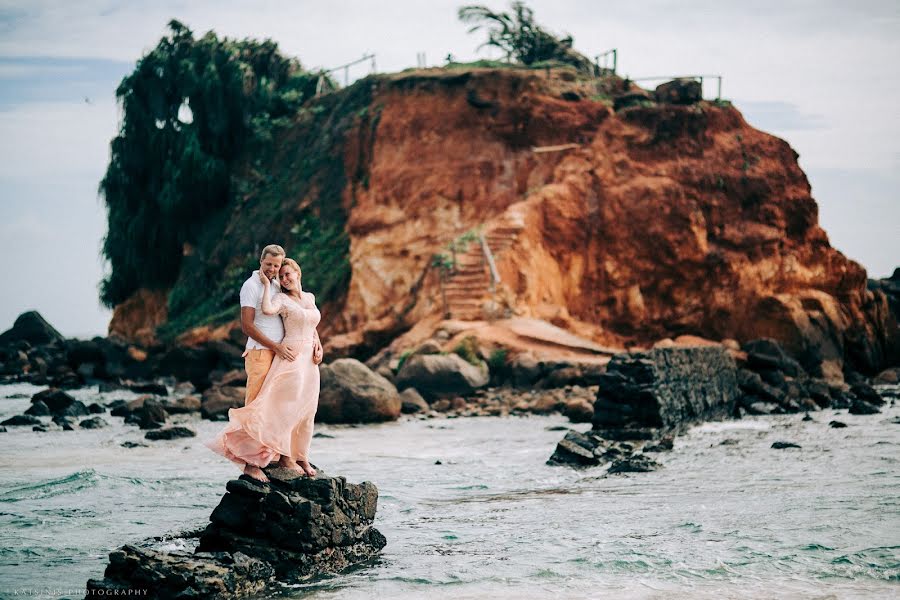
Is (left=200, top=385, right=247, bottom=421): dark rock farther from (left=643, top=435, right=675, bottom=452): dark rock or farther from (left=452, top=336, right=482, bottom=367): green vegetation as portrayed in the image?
(left=643, top=435, right=675, bottom=452): dark rock

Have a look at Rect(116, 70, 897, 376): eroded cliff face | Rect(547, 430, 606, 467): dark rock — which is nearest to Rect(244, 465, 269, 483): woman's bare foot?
Rect(547, 430, 606, 467): dark rock

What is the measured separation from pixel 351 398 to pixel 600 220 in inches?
545

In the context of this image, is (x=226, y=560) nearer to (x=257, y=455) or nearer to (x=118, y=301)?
(x=257, y=455)

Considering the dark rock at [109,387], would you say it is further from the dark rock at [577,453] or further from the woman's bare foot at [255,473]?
the woman's bare foot at [255,473]

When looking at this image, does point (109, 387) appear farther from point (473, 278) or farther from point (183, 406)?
point (473, 278)

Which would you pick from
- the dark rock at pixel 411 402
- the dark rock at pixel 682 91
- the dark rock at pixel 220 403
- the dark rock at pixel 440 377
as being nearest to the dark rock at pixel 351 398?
the dark rock at pixel 411 402

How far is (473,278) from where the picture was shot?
26312 mm

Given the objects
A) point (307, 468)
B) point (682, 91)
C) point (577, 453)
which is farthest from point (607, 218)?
point (307, 468)

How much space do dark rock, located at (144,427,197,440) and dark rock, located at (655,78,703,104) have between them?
20365 millimetres

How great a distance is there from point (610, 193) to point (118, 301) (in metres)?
20.4

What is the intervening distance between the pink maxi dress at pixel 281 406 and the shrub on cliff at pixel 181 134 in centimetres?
2935

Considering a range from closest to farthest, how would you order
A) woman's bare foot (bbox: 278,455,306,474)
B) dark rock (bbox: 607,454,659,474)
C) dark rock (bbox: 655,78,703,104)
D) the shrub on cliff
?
woman's bare foot (bbox: 278,455,306,474), dark rock (bbox: 607,454,659,474), dark rock (bbox: 655,78,703,104), the shrub on cliff

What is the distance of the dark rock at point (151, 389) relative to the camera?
25.9 meters

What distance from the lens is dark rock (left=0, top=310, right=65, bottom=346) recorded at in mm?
44688
